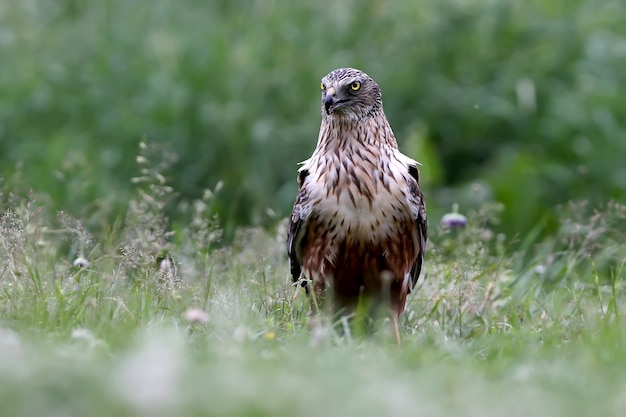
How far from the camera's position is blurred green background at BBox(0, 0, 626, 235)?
30.5 feet

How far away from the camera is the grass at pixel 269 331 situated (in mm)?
3500

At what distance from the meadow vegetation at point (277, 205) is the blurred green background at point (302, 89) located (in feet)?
0.06

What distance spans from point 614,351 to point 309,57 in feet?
18.4

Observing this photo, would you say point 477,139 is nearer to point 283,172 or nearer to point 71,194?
point 283,172

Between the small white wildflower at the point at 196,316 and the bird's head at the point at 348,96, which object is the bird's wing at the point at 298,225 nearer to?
the bird's head at the point at 348,96

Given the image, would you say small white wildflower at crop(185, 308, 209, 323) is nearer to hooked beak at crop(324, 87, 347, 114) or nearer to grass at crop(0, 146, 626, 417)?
A: grass at crop(0, 146, 626, 417)

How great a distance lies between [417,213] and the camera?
20.3 feet

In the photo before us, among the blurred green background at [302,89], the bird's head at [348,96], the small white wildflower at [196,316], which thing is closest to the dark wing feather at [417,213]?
the bird's head at [348,96]

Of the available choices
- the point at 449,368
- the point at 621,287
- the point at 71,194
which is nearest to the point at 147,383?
the point at 449,368

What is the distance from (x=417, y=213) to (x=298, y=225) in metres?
0.60

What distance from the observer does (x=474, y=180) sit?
9594mm

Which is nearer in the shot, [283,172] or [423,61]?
[283,172]

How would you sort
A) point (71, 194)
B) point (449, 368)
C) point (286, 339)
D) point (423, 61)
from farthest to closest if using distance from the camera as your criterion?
1. point (423, 61)
2. point (71, 194)
3. point (286, 339)
4. point (449, 368)

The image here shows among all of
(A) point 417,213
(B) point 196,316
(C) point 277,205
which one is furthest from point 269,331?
(C) point 277,205
